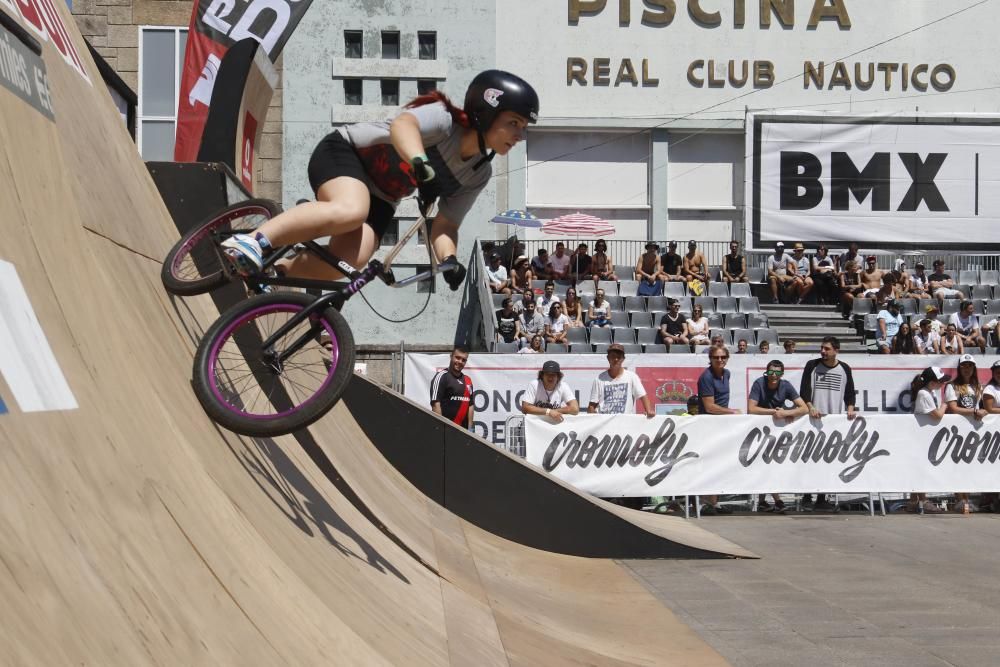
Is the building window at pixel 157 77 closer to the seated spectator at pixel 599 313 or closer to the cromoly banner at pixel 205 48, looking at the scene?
the seated spectator at pixel 599 313

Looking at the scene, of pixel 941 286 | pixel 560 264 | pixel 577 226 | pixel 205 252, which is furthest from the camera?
pixel 577 226

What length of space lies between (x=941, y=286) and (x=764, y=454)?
1083 cm

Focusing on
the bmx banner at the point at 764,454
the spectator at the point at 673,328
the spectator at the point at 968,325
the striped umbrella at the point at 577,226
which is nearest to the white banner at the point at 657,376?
the bmx banner at the point at 764,454

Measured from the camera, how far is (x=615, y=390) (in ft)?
38.2

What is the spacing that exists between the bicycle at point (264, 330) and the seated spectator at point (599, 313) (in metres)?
12.2

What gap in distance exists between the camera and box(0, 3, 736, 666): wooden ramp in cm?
232

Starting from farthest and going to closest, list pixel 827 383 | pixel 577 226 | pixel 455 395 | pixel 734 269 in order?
pixel 577 226 → pixel 734 269 → pixel 827 383 → pixel 455 395

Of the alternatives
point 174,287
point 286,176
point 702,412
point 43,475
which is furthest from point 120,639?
point 286,176

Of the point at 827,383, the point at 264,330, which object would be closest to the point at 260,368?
the point at 264,330

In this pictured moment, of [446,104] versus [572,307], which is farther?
[572,307]

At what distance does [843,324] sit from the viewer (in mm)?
19984

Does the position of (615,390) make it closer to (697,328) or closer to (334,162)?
(697,328)

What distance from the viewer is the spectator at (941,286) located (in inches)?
787

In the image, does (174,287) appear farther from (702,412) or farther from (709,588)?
(702,412)
